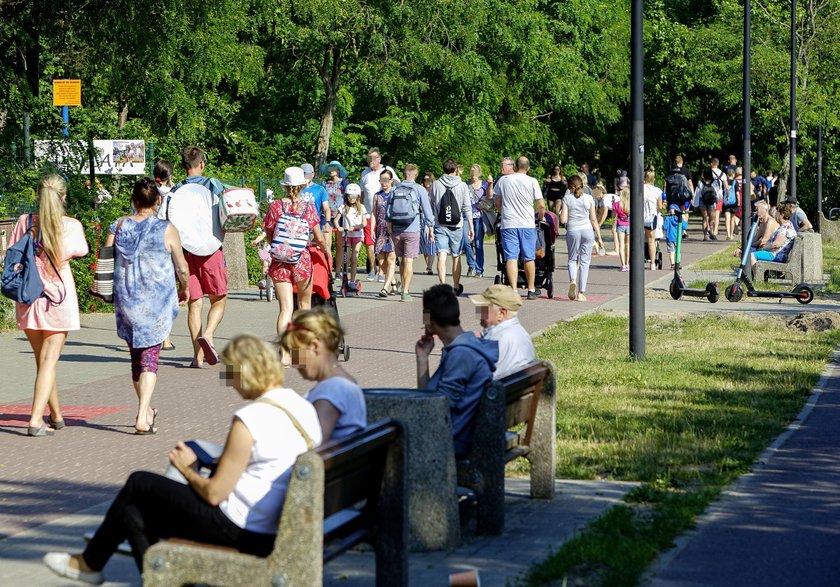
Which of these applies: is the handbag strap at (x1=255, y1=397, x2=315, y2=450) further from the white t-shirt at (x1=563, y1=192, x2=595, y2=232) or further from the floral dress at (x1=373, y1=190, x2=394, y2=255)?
the white t-shirt at (x1=563, y1=192, x2=595, y2=232)

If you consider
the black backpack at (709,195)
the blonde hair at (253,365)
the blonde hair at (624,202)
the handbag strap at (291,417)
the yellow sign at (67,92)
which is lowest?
the handbag strap at (291,417)

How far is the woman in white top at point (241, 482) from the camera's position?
503cm

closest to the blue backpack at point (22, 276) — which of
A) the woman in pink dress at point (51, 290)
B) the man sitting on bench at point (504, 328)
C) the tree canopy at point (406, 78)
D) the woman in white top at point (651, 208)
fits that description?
the woman in pink dress at point (51, 290)

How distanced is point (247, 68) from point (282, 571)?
26.5m

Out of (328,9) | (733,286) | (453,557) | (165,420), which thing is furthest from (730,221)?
(453,557)

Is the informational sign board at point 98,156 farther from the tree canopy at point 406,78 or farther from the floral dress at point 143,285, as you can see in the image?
the floral dress at point 143,285

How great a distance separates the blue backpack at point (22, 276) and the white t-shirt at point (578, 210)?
1150 centimetres

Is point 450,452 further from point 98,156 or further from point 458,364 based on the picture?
point 98,156

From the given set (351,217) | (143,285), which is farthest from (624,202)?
(143,285)

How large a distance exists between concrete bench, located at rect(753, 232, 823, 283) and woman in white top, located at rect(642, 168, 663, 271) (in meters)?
2.11

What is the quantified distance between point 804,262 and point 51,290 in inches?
600

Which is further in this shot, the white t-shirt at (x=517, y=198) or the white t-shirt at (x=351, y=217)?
the white t-shirt at (x=351, y=217)

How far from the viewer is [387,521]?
553 centimetres

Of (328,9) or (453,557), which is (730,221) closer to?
(328,9)
